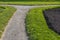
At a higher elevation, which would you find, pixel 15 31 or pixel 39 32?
pixel 15 31

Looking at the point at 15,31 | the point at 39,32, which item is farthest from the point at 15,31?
the point at 39,32

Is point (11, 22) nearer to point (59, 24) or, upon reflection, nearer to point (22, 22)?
point (22, 22)

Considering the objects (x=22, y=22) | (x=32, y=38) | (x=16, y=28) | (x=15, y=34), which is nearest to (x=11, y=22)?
(x=22, y=22)

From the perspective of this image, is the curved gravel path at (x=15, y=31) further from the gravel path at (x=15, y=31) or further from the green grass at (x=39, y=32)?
the green grass at (x=39, y=32)

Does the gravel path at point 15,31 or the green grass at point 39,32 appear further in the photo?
the gravel path at point 15,31

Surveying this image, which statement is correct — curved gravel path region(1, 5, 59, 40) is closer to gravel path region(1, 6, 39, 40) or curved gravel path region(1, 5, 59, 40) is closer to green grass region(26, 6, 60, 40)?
gravel path region(1, 6, 39, 40)

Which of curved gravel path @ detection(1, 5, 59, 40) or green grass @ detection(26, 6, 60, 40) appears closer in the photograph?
green grass @ detection(26, 6, 60, 40)

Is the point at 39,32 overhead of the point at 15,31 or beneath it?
beneath

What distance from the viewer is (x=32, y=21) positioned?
36.0ft

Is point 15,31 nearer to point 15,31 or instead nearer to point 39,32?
point 15,31

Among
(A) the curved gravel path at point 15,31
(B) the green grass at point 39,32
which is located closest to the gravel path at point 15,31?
(A) the curved gravel path at point 15,31

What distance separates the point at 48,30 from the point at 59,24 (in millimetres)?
1406

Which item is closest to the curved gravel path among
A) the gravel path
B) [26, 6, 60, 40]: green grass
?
the gravel path

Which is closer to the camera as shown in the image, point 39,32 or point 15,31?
point 39,32
